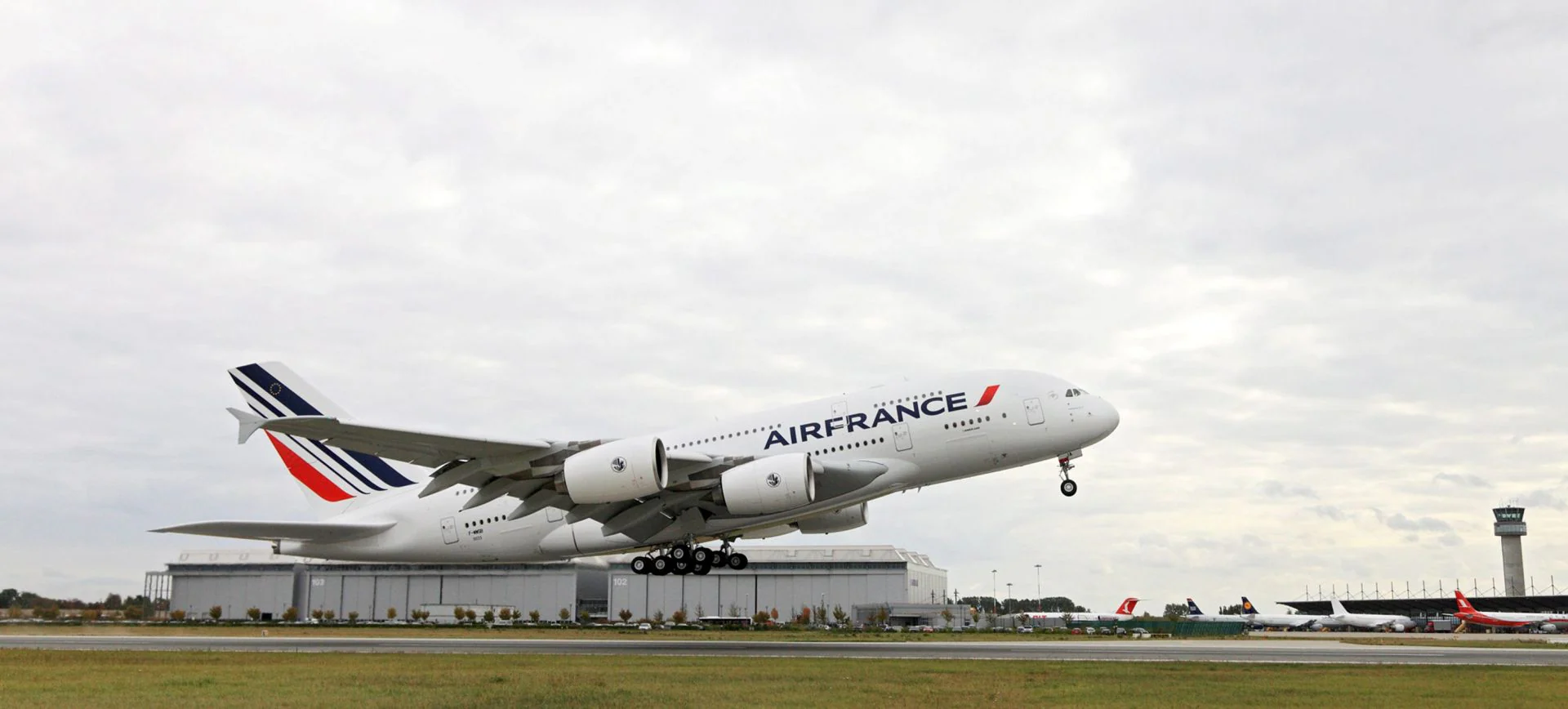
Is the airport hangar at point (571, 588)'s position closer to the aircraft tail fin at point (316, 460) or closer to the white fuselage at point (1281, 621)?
the white fuselage at point (1281, 621)

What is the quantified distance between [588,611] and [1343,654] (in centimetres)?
6301

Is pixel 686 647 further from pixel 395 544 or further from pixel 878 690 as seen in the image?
pixel 878 690

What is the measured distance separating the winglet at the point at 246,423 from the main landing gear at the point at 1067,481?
71.1 feet

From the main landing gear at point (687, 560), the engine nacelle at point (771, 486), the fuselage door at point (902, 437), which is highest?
the fuselage door at point (902, 437)

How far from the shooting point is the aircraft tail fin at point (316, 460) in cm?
3938

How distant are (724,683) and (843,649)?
14.7 meters

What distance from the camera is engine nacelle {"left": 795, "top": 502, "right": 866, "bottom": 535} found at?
132ft

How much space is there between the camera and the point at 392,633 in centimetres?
5834

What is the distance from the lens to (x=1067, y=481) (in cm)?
3528

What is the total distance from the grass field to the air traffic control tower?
408ft

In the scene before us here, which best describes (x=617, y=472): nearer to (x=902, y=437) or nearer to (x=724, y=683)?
(x=724, y=683)

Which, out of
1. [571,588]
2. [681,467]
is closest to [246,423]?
[681,467]

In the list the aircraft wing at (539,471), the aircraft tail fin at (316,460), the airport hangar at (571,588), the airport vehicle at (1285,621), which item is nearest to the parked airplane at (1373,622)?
the airport vehicle at (1285,621)

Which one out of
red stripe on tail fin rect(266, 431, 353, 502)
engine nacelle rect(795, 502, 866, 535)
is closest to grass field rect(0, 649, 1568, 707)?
red stripe on tail fin rect(266, 431, 353, 502)
